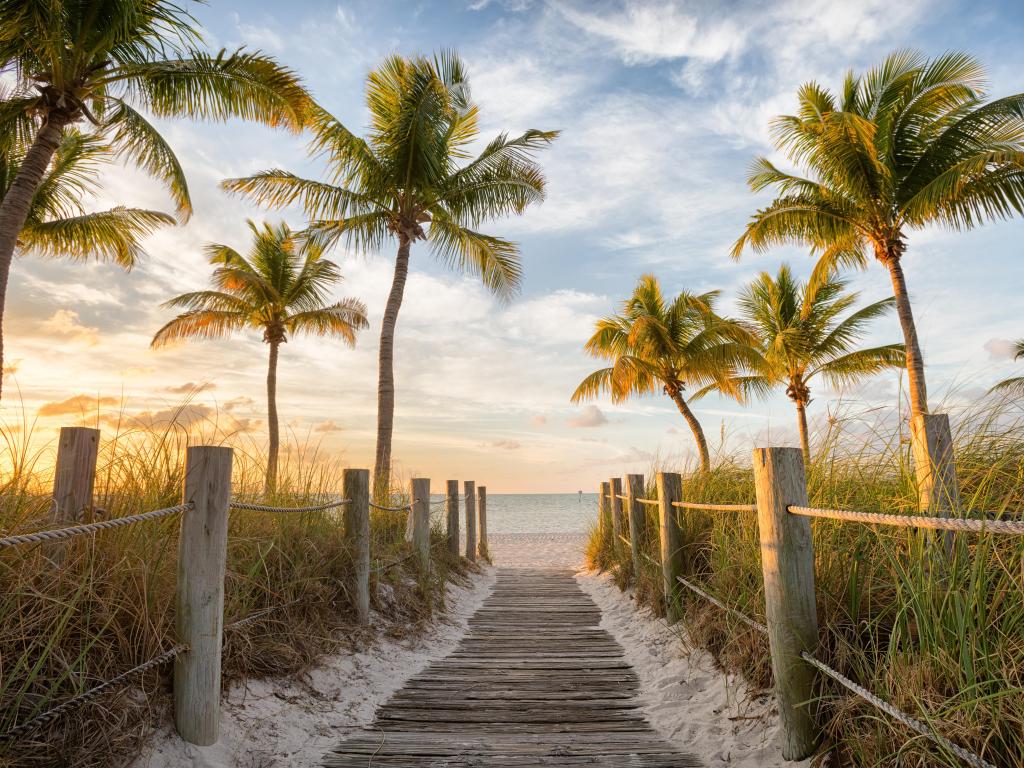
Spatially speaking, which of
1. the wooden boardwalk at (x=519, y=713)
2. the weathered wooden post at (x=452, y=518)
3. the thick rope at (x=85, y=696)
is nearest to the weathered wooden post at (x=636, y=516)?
the wooden boardwalk at (x=519, y=713)

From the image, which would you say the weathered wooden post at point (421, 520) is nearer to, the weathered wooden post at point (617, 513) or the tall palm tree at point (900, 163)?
the weathered wooden post at point (617, 513)

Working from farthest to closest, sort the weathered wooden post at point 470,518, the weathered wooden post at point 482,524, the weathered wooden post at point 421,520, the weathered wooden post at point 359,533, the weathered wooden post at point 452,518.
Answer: the weathered wooden post at point 482,524 → the weathered wooden post at point 470,518 → the weathered wooden post at point 452,518 → the weathered wooden post at point 421,520 → the weathered wooden post at point 359,533

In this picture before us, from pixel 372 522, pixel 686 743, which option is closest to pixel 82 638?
pixel 686 743

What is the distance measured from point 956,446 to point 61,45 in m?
11.4

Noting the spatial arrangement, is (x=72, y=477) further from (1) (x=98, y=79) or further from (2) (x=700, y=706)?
(1) (x=98, y=79)

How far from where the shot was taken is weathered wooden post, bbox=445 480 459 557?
29.2 feet

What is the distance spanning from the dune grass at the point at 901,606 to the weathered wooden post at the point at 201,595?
108 inches

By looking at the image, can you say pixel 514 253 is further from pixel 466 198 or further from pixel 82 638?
pixel 82 638

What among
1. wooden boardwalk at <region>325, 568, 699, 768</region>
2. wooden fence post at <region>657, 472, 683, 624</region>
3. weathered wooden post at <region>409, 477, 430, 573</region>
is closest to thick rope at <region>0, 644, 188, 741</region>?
wooden boardwalk at <region>325, 568, 699, 768</region>

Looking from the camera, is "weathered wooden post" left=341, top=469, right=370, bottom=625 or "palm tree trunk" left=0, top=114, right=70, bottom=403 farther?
"palm tree trunk" left=0, top=114, right=70, bottom=403

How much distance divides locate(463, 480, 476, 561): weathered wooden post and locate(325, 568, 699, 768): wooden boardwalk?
4644 millimetres

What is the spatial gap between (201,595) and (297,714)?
102 centimetres

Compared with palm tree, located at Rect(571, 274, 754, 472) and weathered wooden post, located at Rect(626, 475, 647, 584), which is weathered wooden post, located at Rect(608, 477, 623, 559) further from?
palm tree, located at Rect(571, 274, 754, 472)

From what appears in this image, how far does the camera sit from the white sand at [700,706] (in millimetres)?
2922
